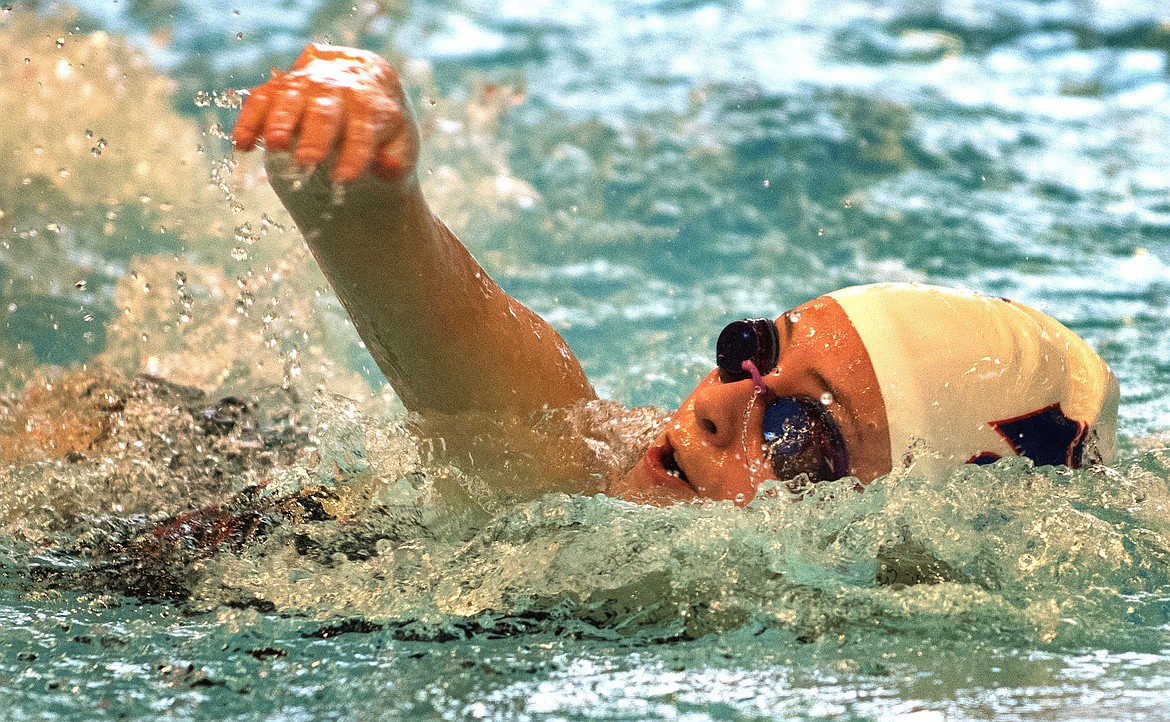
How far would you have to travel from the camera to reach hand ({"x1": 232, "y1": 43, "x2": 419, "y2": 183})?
124 cm

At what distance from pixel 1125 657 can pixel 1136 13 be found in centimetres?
526

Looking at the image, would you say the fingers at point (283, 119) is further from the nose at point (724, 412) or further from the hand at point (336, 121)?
the nose at point (724, 412)

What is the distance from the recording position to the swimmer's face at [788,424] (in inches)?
68.1

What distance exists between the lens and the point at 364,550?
5.75 ft

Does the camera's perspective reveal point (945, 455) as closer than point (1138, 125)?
Yes

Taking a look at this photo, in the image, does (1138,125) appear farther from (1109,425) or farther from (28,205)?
(28,205)

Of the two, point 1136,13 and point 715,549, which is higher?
point 1136,13

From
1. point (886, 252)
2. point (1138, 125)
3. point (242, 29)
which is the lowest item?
point (886, 252)

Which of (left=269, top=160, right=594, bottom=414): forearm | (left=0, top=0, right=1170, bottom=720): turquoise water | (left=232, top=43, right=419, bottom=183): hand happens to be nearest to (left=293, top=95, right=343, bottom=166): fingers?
(left=232, top=43, right=419, bottom=183): hand

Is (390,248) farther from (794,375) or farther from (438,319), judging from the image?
(794,375)

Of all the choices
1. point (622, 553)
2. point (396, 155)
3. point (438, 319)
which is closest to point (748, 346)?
point (622, 553)

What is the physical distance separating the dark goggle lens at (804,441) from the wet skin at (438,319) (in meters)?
0.02

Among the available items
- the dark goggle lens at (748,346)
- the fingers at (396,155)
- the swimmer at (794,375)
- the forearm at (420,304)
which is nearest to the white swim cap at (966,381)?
the swimmer at (794,375)

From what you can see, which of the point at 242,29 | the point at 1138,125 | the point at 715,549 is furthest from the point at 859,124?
the point at 715,549
